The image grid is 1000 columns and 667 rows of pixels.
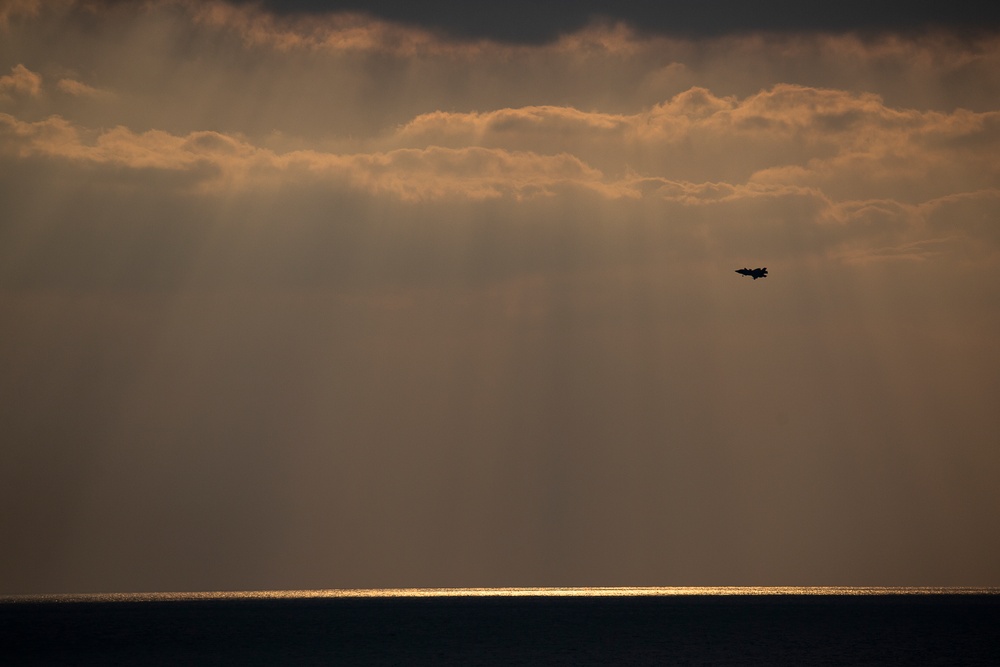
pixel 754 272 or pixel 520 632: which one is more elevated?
pixel 754 272

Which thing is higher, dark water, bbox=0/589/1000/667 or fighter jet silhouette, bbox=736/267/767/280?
fighter jet silhouette, bbox=736/267/767/280

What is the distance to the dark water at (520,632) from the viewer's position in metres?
94.4

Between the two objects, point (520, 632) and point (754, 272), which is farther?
point (520, 632)

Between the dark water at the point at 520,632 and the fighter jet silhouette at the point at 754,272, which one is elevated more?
the fighter jet silhouette at the point at 754,272

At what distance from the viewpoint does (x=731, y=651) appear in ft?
325

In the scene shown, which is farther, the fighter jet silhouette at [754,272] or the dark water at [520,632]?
the dark water at [520,632]

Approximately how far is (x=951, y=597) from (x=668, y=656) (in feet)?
222

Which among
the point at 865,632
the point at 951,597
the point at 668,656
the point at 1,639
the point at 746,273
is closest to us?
the point at 746,273

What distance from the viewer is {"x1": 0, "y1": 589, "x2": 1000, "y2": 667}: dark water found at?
3718 inches

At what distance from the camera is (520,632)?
112875 millimetres

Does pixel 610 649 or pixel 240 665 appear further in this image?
pixel 610 649

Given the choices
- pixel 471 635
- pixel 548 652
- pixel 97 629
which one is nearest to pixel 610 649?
pixel 548 652

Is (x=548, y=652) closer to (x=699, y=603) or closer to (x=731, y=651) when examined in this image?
(x=731, y=651)

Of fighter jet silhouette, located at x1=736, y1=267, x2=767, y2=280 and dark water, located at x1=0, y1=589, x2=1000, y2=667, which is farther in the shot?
dark water, located at x1=0, y1=589, x2=1000, y2=667
